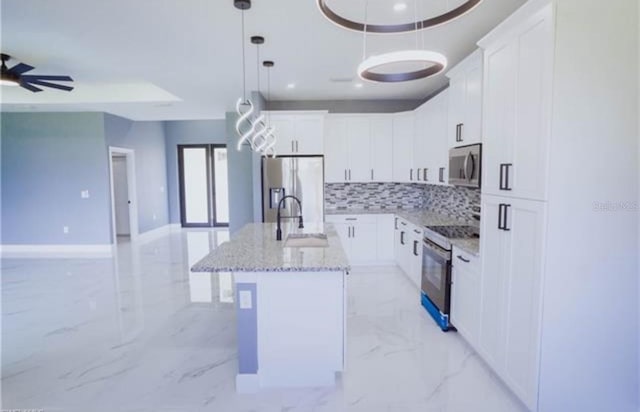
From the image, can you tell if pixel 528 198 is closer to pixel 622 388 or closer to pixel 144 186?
pixel 622 388

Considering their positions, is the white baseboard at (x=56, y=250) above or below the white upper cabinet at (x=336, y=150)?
below

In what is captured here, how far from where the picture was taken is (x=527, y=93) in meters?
2.05

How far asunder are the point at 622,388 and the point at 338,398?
164 cm

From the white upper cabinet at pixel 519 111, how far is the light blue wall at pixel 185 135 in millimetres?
7885

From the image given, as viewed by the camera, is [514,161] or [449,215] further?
[449,215]

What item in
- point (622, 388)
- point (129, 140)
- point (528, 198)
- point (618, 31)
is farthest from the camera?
point (129, 140)

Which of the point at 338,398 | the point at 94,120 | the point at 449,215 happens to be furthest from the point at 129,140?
the point at 338,398

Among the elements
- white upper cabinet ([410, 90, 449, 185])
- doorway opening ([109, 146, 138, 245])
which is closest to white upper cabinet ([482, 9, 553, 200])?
white upper cabinet ([410, 90, 449, 185])

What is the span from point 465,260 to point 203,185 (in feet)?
26.9

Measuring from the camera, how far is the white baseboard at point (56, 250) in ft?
21.4

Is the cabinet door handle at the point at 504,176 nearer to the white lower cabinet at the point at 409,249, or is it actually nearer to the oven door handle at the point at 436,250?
the oven door handle at the point at 436,250

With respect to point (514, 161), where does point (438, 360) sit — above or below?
below

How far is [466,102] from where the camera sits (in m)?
3.37

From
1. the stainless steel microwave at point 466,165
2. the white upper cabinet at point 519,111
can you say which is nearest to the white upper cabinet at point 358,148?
the stainless steel microwave at point 466,165
